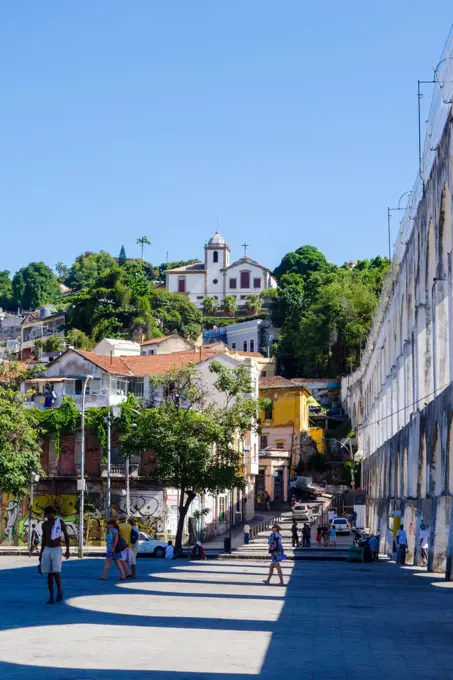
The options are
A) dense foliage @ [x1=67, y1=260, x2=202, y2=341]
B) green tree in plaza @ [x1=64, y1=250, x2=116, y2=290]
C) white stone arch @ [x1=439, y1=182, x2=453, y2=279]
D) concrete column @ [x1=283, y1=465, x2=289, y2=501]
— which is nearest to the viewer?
white stone arch @ [x1=439, y1=182, x2=453, y2=279]

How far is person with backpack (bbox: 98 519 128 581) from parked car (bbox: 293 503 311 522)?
3658 centimetres

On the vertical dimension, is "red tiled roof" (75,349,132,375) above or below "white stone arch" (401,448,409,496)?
above

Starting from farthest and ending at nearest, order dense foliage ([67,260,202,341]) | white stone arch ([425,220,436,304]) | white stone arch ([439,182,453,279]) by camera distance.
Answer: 1. dense foliage ([67,260,202,341])
2. white stone arch ([425,220,436,304])
3. white stone arch ([439,182,453,279])

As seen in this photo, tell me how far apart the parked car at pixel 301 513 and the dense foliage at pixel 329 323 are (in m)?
25.4

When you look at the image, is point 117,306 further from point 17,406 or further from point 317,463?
point 17,406

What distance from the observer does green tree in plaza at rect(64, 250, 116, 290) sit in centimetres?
17062

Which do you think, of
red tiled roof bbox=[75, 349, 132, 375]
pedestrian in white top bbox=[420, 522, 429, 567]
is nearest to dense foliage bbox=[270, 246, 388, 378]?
red tiled roof bbox=[75, 349, 132, 375]

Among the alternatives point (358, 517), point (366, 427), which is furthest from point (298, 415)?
point (358, 517)

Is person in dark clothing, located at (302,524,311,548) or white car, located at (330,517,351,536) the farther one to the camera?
white car, located at (330,517,351,536)

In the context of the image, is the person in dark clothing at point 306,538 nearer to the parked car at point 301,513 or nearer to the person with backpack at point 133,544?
the parked car at point 301,513

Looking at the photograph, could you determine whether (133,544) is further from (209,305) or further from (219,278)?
(219,278)

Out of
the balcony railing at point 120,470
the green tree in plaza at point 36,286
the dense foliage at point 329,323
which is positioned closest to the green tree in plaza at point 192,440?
the balcony railing at point 120,470

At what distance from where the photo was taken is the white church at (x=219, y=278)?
437 feet

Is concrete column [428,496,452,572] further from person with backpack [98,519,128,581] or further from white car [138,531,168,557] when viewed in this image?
white car [138,531,168,557]
